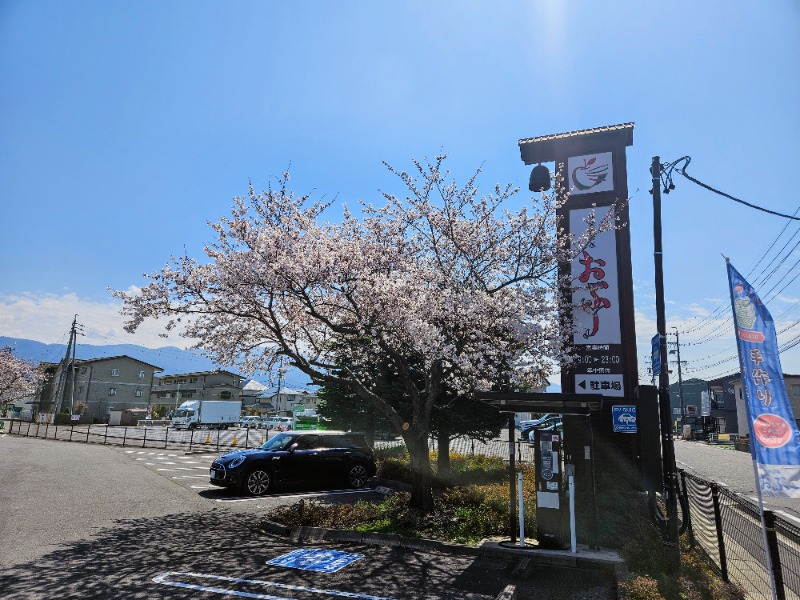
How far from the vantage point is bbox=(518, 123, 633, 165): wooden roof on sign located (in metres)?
13.7

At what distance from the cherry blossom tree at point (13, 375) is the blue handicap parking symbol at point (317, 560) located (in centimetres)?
6328

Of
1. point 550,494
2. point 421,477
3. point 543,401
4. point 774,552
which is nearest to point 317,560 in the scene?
point 421,477

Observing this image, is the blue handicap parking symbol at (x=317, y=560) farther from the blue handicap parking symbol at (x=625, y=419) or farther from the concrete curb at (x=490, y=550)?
the blue handicap parking symbol at (x=625, y=419)

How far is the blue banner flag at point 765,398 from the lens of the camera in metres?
5.05

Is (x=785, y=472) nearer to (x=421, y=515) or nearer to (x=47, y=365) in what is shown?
(x=421, y=515)

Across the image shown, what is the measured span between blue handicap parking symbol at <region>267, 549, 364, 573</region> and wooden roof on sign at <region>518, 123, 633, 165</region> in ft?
38.2

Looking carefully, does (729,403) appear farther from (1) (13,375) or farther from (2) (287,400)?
(1) (13,375)

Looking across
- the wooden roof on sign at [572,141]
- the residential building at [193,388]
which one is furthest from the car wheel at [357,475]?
the residential building at [193,388]

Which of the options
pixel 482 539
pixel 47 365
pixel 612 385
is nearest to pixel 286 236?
pixel 482 539

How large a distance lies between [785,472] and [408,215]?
8756 mm

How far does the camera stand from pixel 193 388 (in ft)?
246

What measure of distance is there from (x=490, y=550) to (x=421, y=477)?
2.70 metres

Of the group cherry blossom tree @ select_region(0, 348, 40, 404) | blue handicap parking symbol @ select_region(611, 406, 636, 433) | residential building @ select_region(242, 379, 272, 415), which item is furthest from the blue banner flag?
residential building @ select_region(242, 379, 272, 415)

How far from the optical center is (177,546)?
823cm
